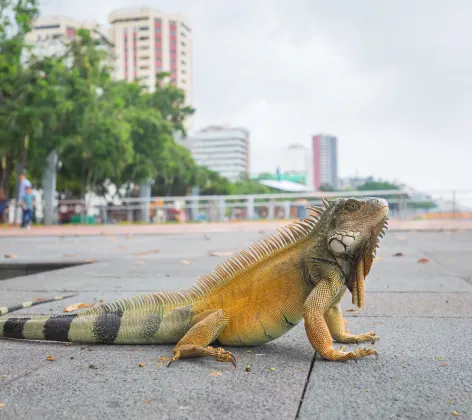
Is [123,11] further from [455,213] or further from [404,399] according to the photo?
[404,399]

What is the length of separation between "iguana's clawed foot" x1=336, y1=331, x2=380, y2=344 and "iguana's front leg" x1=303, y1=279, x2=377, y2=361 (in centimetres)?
38

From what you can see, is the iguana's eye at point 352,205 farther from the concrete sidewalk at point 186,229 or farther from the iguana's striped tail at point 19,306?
the concrete sidewalk at point 186,229

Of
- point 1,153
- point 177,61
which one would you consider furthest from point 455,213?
point 177,61

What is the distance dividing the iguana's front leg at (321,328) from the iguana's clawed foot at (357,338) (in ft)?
1.24

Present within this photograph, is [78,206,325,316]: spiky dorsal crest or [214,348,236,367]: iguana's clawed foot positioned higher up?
[78,206,325,316]: spiky dorsal crest

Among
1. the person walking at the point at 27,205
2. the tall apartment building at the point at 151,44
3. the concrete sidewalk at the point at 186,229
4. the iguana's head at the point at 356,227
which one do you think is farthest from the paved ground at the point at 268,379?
the tall apartment building at the point at 151,44

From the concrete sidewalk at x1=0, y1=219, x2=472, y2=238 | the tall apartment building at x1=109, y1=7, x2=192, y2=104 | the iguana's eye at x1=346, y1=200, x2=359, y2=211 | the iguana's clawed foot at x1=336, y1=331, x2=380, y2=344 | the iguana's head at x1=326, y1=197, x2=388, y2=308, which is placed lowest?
the concrete sidewalk at x1=0, y1=219, x2=472, y2=238

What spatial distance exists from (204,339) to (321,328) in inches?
25.9

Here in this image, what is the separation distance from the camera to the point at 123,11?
5502 inches

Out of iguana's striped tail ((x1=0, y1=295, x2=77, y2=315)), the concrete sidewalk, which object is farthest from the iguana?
the concrete sidewalk

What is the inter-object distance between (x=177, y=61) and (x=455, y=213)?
12052 centimetres

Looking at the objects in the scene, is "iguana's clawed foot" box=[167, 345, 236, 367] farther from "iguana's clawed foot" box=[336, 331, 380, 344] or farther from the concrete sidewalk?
the concrete sidewalk

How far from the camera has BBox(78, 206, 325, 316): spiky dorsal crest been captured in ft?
11.2

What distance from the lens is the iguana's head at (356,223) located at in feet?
10.1
